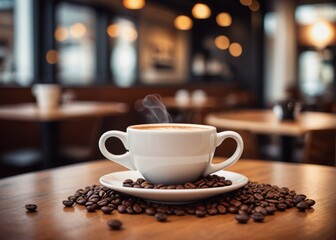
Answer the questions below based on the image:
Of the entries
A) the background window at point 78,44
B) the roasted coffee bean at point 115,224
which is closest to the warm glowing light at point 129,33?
the background window at point 78,44

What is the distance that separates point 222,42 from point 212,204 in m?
12.3

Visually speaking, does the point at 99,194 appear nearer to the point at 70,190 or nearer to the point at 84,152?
the point at 70,190

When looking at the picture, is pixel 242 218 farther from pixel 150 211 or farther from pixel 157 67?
pixel 157 67

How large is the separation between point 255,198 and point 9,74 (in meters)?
5.81

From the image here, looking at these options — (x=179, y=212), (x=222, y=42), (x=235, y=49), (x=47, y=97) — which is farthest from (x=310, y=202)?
(x=222, y=42)

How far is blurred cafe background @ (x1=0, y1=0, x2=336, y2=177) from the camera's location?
389cm

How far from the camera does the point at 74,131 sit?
6246mm

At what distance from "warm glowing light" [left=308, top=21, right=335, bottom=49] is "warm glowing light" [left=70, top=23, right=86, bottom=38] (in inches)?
255

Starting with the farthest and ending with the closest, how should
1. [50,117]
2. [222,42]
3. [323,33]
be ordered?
[222,42] < [323,33] < [50,117]

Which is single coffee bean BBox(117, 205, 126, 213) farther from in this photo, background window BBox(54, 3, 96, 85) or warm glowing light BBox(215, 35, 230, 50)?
warm glowing light BBox(215, 35, 230, 50)

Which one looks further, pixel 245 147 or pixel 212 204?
pixel 245 147

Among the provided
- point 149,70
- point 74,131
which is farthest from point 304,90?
point 74,131

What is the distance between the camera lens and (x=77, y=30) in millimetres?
9125

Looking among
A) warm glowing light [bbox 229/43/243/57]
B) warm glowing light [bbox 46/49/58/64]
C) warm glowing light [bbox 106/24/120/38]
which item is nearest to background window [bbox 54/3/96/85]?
warm glowing light [bbox 106/24/120/38]
